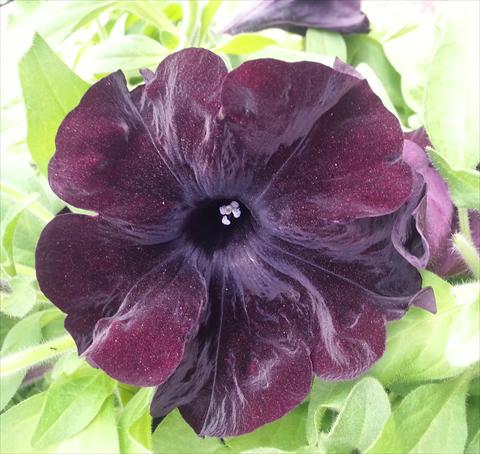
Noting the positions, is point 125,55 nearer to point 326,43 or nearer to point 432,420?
point 326,43

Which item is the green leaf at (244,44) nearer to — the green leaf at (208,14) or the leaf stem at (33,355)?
the green leaf at (208,14)

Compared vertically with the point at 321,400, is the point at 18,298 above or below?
above

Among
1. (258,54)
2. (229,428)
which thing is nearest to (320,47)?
(258,54)

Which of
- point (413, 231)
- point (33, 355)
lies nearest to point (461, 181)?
point (413, 231)

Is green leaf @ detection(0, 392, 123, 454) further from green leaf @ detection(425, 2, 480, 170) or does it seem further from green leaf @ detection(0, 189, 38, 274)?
green leaf @ detection(425, 2, 480, 170)

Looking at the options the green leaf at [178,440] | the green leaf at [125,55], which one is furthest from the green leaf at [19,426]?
the green leaf at [125,55]

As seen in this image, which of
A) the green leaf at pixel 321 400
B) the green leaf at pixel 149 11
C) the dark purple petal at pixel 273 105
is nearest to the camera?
the dark purple petal at pixel 273 105

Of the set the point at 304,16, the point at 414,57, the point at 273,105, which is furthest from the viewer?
the point at 304,16

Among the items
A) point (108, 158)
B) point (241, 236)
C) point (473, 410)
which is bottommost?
point (473, 410)
